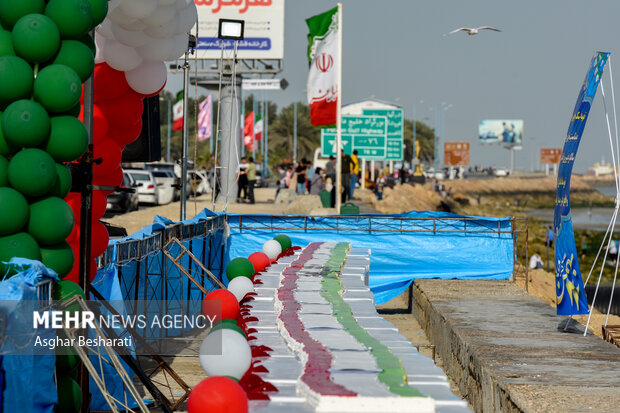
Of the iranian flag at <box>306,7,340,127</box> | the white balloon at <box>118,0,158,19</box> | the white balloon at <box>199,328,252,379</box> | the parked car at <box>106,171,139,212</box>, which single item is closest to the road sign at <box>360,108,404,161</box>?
the parked car at <box>106,171,139,212</box>

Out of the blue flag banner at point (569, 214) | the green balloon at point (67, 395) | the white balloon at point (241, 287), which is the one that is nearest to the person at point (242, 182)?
the blue flag banner at point (569, 214)

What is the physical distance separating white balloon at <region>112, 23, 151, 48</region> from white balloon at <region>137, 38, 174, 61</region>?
3.0 inches

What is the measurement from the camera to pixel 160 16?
7.61 metres

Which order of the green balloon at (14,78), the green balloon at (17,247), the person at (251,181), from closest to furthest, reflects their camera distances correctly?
the green balloon at (17,247)
the green balloon at (14,78)
the person at (251,181)

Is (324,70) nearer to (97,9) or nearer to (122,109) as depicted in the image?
(122,109)

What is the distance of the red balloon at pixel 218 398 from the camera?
4.24m

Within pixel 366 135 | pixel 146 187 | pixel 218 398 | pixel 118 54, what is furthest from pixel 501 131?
pixel 218 398

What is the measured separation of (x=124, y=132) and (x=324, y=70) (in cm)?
1267

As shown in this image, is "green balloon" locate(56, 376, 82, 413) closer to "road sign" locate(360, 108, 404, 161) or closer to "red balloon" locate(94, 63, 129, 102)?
"red balloon" locate(94, 63, 129, 102)

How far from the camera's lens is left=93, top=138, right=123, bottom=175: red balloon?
26.2ft

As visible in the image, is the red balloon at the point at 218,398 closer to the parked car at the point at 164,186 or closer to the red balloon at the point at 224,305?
the red balloon at the point at 224,305

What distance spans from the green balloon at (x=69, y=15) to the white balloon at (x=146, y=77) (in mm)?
1747

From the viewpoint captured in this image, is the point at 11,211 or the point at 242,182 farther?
the point at 242,182

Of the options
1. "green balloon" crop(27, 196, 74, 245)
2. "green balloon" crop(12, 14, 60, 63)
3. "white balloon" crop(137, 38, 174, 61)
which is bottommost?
"green balloon" crop(27, 196, 74, 245)
